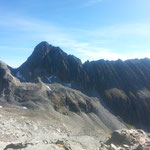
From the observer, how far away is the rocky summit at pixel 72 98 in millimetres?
76131

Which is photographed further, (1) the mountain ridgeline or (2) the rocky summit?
(1) the mountain ridgeline

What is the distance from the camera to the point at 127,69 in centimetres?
19638

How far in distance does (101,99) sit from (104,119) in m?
39.0

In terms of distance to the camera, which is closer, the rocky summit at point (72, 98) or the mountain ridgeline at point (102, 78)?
the rocky summit at point (72, 98)

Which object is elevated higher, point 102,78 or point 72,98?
point 102,78

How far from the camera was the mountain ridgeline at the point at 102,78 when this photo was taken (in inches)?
6235

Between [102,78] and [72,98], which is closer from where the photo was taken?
[72,98]

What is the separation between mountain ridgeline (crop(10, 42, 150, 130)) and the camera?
158 meters

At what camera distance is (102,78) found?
183 m

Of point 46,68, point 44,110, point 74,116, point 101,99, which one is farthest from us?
point 46,68

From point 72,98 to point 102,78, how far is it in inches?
2442

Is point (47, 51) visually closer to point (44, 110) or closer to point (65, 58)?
point (65, 58)

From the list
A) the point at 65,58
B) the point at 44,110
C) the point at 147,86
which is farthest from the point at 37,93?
the point at 147,86

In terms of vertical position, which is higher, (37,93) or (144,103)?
(37,93)
